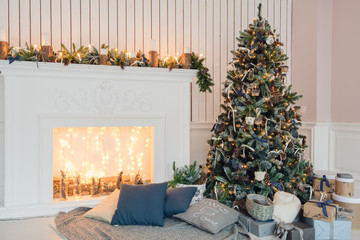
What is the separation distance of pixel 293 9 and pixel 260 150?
2.88 metres

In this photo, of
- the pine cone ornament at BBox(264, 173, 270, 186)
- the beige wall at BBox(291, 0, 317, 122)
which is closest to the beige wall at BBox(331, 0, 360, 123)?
the beige wall at BBox(291, 0, 317, 122)

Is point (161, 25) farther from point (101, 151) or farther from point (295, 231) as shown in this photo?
point (295, 231)

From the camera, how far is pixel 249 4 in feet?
15.3

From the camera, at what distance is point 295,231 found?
101 inches

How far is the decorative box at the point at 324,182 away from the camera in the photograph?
10.7ft

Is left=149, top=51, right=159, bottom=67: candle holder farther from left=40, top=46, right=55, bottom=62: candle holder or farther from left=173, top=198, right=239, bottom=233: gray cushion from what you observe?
left=173, top=198, right=239, bottom=233: gray cushion

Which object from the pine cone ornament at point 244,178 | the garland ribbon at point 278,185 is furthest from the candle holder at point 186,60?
the garland ribbon at point 278,185

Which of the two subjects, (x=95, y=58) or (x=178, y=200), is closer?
(x=178, y=200)

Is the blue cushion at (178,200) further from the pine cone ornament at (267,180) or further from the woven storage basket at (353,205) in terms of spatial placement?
the woven storage basket at (353,205)

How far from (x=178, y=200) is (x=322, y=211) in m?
1.31

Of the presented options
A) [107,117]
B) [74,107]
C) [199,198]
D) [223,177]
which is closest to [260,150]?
[223,177]

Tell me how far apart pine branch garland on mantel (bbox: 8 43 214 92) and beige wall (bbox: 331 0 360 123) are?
6.56ft

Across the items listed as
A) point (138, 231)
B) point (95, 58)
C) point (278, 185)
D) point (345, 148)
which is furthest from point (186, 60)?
point (345, 148)

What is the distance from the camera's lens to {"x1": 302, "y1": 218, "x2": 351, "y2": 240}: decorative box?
2672mm
